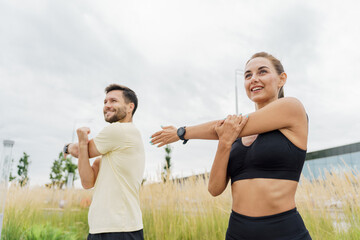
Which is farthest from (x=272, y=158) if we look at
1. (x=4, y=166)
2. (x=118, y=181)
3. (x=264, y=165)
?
(x=4, y=166)

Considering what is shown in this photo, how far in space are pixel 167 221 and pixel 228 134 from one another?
281cm

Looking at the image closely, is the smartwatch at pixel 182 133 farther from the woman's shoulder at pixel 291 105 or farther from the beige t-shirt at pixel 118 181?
the beige t-shirt at pixel 118 181

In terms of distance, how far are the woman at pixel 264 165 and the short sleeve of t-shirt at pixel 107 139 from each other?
75 centimetres

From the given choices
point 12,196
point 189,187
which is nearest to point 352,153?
point 189,187

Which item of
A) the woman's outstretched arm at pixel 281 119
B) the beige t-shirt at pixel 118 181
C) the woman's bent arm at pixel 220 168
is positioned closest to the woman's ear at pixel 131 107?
the beige t-shirt at pixel 118 181

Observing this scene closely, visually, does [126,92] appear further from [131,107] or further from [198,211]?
[198,211]

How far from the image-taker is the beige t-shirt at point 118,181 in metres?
1.87

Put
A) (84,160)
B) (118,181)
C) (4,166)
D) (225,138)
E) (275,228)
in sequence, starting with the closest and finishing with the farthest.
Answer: (275,228)
(225,138)
(118,181)
(84,160)
(4,166)

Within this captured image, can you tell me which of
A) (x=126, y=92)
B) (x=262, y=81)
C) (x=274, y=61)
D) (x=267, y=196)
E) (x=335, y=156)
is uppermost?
(x=335, y=156)

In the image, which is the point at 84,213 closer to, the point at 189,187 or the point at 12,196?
the point at 12,196

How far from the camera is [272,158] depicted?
125 cm

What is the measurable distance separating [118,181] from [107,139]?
30 centimetres

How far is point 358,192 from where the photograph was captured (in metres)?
3.09

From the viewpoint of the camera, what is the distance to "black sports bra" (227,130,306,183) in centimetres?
126
